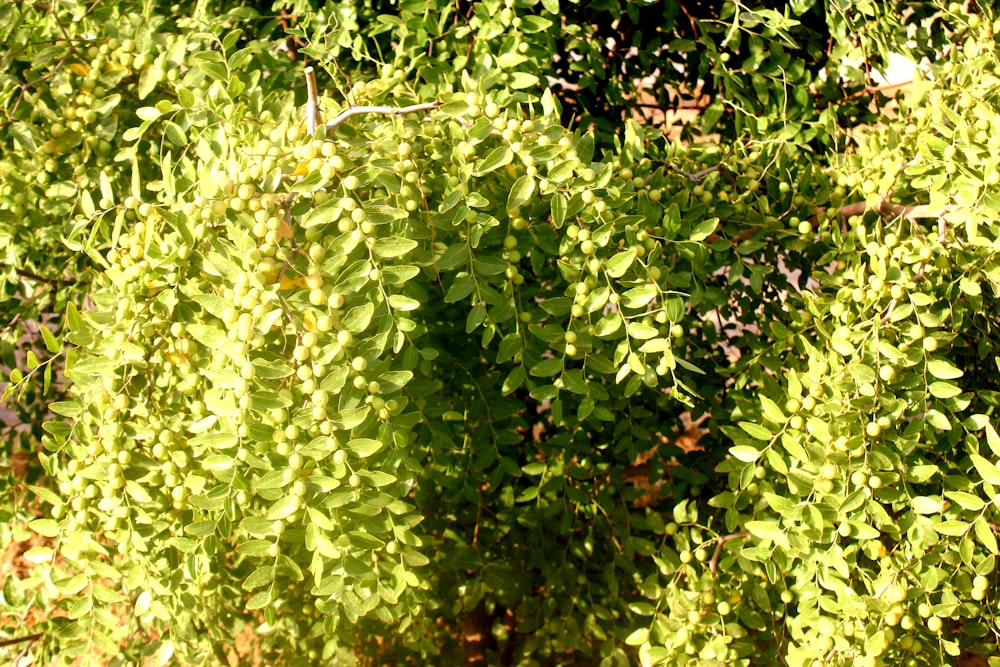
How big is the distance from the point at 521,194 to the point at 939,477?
36.1 inches

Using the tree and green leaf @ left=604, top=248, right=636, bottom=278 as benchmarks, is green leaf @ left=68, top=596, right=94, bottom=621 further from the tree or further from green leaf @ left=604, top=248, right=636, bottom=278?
green leaf @ left=604, top=248, right=636, bottom=278

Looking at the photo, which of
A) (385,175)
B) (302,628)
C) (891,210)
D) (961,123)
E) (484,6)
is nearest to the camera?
(385,175)

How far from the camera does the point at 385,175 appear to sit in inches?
48.1

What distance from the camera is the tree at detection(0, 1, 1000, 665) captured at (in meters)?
1.16

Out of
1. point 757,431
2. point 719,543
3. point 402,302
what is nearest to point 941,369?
point 757,431

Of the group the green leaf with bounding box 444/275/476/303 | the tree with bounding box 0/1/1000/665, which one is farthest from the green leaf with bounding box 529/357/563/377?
the green leaf with bounding box 444/275/476/303

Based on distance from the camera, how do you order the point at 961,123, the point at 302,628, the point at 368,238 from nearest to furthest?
the point at 368,238 < the point at 961,123 < the point at 302,628

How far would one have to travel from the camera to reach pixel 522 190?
125 cm

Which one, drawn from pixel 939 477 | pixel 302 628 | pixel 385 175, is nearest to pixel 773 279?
pixel 939 477

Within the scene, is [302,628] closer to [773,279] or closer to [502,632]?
[502,632]

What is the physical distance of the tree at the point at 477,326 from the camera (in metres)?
1.16

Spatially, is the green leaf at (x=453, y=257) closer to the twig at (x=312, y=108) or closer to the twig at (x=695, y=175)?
the twig at (x=312, y=108)

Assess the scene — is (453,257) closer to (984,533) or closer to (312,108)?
(312,108)

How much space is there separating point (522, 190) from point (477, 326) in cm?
30
